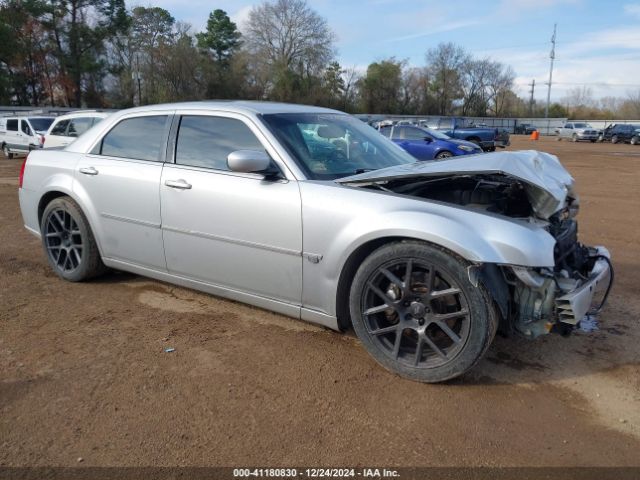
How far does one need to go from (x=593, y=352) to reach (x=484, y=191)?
51.5 inches

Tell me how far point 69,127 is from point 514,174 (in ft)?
45.0

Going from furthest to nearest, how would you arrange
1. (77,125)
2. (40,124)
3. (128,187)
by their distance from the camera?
(40,124)
(77,125)
(128,187)

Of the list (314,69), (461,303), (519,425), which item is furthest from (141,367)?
(314,69)

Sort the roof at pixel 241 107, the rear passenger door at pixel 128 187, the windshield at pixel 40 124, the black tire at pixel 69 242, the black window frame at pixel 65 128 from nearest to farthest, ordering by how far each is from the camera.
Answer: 1. the roof at pixel 241 107
2. the rear passenger door at pixel 128 187
3. the black tire at pixel 69 242
4. the black window frame at pixel 65 128
5. the windshield at pixel 40 124

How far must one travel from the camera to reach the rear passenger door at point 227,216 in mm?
3428

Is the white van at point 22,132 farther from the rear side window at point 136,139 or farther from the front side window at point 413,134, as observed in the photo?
the rear side window at point 136,139

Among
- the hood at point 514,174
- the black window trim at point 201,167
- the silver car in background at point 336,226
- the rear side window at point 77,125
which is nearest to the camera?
the silver car in background at point 336,226

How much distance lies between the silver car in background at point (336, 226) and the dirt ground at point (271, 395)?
0.28 meters

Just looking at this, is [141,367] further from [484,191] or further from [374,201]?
[484,191]

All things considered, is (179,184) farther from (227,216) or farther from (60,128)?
(60,128)

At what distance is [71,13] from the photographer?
158 ft

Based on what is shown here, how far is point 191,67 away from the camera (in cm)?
5488

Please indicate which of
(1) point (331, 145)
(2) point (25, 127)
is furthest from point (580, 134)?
(1) point (331, 145)

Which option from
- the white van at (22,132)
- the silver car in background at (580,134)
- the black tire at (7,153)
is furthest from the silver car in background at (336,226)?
the silver car in background at (580,134)
